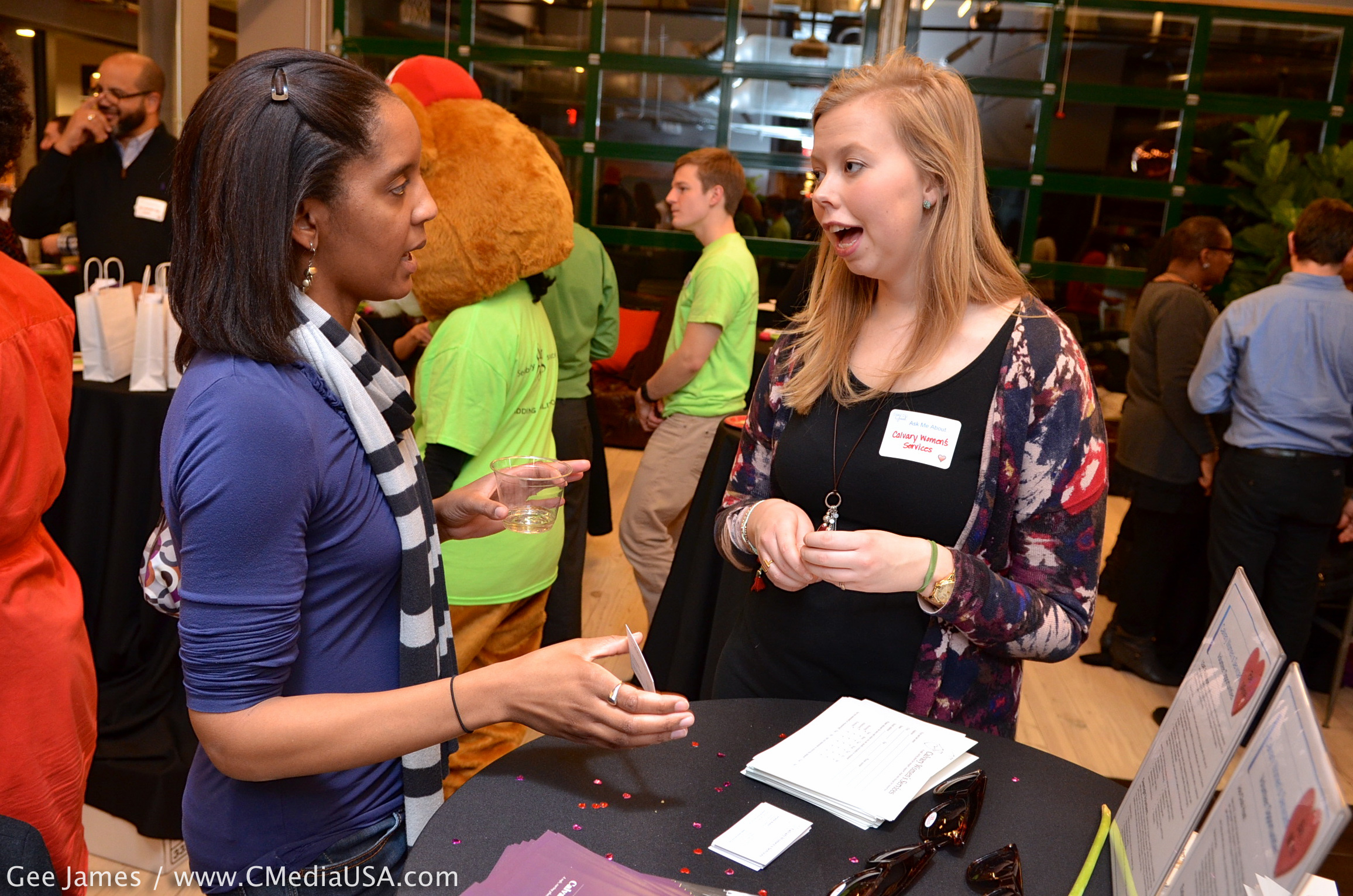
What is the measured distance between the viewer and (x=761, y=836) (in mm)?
1142

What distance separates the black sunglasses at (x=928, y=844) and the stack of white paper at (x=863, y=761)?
37 mm

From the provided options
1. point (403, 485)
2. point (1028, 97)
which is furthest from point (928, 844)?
point (1028, 97)

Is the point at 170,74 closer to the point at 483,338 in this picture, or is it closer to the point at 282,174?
the point at 483,338

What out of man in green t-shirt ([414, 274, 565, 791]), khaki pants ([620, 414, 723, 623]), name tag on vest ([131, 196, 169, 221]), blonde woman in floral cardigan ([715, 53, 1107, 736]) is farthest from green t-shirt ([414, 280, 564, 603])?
name tag on vest ([131, 196, 169, 221])

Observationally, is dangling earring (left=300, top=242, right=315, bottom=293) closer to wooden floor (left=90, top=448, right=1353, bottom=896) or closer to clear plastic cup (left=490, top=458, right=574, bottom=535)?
clear plastic cup (left=490, top=458, right=574, bottom=535)

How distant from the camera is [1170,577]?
14.1 ft

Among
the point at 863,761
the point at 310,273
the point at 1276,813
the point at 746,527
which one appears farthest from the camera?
the point at 746,527

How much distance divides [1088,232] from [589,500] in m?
5.76

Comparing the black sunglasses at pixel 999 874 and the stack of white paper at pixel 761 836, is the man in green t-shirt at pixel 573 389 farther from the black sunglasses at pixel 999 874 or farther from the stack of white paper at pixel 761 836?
the black sunglasses at pixel 999 874

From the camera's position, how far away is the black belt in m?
3.68

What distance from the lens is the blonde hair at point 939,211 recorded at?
4.99ft

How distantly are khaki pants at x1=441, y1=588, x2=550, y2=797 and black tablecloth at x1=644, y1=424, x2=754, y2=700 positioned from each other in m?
0.48

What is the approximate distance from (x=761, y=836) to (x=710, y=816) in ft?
0.23

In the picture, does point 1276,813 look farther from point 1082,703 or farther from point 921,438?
point 1082,703
